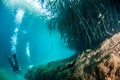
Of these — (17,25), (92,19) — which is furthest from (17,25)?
(92,19)

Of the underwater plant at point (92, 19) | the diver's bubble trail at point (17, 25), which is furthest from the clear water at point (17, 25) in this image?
the underwater plant at point (92, 19)

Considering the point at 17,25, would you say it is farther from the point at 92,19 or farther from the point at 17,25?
the point at 92,19

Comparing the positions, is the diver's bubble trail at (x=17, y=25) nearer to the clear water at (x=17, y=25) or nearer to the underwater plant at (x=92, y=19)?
the clear water at (x=17, y=25)

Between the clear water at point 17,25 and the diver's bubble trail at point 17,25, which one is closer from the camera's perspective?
the clear water at point 17,25

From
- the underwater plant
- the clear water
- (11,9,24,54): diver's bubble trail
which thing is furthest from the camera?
(11,9,24,54): diver's bubble trail

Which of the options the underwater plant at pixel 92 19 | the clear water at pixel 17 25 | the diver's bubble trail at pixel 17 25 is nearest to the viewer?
the underwater plant at pixel 92 19

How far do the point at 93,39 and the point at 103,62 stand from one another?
4.47m

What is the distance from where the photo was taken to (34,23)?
131 feet

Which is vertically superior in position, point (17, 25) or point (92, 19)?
point (17, 25)

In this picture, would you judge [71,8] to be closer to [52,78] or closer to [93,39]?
[93,39]

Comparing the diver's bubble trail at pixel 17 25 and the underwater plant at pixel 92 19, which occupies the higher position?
the diver's bubble trail at pixel 17 25

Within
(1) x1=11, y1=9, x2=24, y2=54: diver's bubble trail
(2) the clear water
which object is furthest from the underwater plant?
(1) x1=11, y1=9, x2=24, y2=54: diver's bubble trail

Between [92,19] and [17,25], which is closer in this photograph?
[92,19]

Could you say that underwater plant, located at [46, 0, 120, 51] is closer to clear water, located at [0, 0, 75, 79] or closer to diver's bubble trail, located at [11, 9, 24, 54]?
clear water, located at [0, 0, 75, 79]
